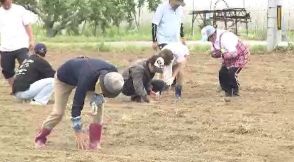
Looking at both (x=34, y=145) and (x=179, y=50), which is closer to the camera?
(x=34, y=145)

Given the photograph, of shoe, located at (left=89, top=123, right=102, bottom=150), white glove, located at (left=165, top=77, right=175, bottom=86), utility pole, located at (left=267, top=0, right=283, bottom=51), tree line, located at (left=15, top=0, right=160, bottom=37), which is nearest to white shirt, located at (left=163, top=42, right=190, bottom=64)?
white glove, located at (left=165, top=77, right=175, bottom=86)

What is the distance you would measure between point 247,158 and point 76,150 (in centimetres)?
173

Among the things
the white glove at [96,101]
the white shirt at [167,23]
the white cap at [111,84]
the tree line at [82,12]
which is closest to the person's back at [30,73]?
the white shirt at [167,23]

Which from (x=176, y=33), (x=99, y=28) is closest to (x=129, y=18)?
(x=99, y=28)

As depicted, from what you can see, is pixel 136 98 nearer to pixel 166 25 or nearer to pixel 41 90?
pixel 41 90

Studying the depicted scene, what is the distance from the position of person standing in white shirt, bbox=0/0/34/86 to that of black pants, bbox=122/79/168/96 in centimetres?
169

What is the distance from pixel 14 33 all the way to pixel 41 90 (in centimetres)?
132

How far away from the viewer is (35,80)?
11.1 metres

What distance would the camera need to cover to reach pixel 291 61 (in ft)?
56.4

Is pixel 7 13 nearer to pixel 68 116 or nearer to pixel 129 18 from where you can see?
pixel 68 116

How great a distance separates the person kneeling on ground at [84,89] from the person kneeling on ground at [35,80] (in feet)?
9.07

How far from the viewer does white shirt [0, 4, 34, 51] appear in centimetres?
1171

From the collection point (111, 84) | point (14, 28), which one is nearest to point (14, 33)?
point (14, 28)

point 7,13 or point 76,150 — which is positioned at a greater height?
point 7,13
